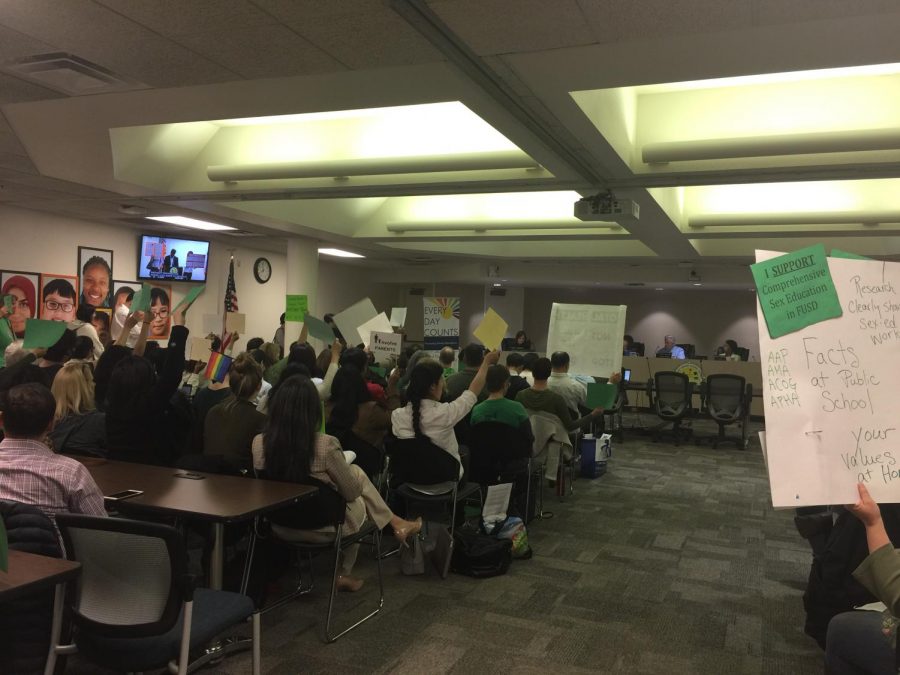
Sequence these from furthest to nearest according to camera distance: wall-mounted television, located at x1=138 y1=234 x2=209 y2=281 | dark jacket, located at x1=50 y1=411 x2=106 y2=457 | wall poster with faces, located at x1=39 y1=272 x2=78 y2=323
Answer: wall-mounted television, located at x1=138 y1=234 x2=209 y2=281, wall poster with faces, located at x1=39 y1=272 x2=78 y2=323, dark jacket, located at x1=50 y1=411 x2=106 y2=457

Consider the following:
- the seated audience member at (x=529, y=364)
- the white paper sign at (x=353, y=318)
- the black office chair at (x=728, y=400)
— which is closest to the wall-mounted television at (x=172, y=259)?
the white paper sign at (x=353, y=318)

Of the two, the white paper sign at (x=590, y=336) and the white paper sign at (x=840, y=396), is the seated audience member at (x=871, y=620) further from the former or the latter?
the white paper sign at (x=590, y=336)

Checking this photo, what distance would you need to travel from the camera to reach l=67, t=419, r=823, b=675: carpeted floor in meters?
3.09

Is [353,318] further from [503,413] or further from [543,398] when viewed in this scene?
[503,413]

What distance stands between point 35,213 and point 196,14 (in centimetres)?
663

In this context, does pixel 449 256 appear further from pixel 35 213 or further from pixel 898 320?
pixel 898 320

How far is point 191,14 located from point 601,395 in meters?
4.64

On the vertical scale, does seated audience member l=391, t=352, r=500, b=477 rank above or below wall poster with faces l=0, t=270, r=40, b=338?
below

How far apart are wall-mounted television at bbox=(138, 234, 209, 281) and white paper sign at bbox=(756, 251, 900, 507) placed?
9475 millimetres

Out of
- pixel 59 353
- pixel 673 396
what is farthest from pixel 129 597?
pixel 673 396

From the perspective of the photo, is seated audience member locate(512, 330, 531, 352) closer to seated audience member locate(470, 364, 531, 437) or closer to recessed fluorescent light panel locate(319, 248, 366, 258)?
recessed fluorescent light panel locate(319, 248, 366, 258)

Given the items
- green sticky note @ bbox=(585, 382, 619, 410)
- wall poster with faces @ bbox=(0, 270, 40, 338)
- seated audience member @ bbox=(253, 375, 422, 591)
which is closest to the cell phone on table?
seated audience member @ bbox=(253, 375, 422, 591)

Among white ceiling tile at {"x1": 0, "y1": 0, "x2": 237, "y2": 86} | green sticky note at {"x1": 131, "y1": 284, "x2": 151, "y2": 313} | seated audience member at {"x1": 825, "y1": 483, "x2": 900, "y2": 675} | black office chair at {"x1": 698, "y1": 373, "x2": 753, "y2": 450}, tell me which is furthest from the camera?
black office chair at {"x1": 698, "y1": 373, "x2": 753, "y2": 450}

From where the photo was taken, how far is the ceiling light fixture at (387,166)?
4910 millimetres
